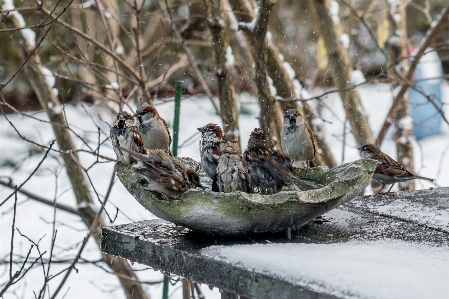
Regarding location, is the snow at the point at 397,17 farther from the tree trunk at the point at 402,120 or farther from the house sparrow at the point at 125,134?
the house sparrow at the point at 125,134

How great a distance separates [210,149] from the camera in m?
3.24

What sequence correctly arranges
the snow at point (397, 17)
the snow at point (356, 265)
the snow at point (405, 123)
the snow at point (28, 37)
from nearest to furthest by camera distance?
the snow at point (356, 265), the snow at point (28, 37), the snow at point (405, 123), the snow at point (397, 17)

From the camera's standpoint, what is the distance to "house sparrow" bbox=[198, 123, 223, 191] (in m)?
3.21

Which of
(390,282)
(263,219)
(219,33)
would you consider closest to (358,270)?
(390,282)

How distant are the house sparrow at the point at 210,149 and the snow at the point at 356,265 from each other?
72 cm

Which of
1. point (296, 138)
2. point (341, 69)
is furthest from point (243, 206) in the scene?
point (341, 69)

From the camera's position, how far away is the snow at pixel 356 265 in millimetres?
2050

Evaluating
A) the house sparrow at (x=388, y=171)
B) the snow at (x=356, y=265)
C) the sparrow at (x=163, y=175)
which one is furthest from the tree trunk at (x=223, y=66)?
the snow at (x=356, y=265)

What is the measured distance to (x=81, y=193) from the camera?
16.4 feet

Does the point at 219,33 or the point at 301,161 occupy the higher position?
the point at 219,33

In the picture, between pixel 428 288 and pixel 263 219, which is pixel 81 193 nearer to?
pixel 263 219

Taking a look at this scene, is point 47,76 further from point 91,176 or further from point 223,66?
point 91,176

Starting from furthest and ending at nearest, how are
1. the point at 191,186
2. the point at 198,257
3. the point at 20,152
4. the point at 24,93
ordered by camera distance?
the point at 24,93, the point at 20,152, the point at 191,186, the point at 198,257

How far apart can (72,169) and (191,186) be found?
2.41 metres
